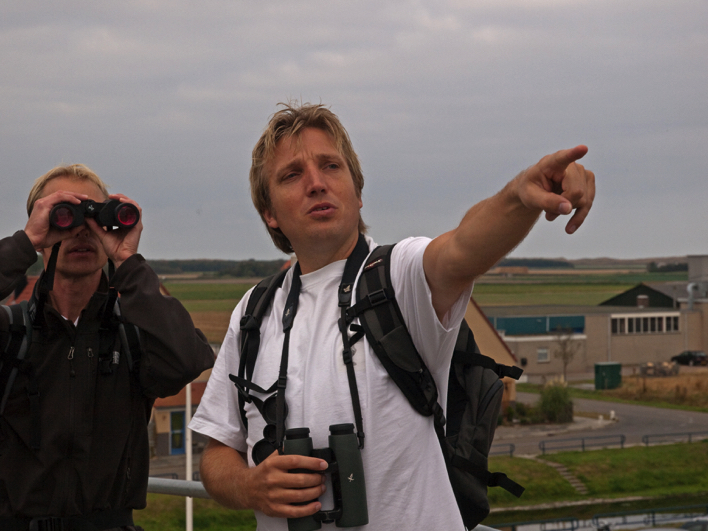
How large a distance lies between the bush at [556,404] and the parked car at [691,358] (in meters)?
22.8

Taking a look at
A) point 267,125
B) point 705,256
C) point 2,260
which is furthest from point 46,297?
point 705,256

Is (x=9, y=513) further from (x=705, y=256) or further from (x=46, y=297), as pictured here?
(x=705, y=256)

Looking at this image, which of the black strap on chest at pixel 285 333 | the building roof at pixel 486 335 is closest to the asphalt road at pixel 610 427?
the building roof at pixel 486 335

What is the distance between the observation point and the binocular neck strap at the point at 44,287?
2811 mm

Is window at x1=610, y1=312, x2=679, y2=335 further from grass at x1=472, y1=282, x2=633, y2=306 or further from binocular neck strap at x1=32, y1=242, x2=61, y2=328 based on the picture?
binocular neck strap at x1=32, y1=242, x2=61, y2=328

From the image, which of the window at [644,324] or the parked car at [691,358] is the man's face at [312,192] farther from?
the parked car at [691,358]

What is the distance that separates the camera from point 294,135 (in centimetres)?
263

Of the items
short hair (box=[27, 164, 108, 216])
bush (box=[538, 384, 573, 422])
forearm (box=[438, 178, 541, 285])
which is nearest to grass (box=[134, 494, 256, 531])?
bush (box=[538, 384, 573, 422])

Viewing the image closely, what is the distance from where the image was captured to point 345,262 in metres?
2.54

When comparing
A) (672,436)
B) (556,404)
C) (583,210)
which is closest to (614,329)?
(672,436)

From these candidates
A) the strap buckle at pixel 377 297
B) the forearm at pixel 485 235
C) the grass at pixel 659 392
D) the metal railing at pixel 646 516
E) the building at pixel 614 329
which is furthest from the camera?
the building at pixel 614 329

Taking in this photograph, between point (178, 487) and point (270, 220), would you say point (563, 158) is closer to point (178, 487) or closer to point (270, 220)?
point (270, 220)

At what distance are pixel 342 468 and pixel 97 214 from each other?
4.41ft

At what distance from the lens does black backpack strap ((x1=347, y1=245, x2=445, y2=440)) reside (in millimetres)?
2217
